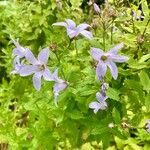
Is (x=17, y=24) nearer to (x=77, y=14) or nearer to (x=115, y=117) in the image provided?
(x=77, y=14)

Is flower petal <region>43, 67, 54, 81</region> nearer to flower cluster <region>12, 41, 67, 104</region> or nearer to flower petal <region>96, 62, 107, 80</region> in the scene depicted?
flower cluster <region>12, 41, 67, 104</region>

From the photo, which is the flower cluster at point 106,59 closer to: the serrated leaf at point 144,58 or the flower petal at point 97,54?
the flower petal at point 97,54

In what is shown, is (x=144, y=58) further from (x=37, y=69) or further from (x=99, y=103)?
(x=37, y=69)

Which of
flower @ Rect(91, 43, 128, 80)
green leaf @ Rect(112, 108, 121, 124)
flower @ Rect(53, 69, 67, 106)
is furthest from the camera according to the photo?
green leaf @ Rect(112, 108, 121, 124)

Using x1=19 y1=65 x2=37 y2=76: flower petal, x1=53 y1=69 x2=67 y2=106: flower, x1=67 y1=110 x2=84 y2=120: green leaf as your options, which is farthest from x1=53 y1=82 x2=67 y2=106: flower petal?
x1=67 y1=110 x2=84 y2=120: green leaf

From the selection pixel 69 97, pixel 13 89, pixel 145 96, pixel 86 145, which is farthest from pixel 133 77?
pixel 13 89
